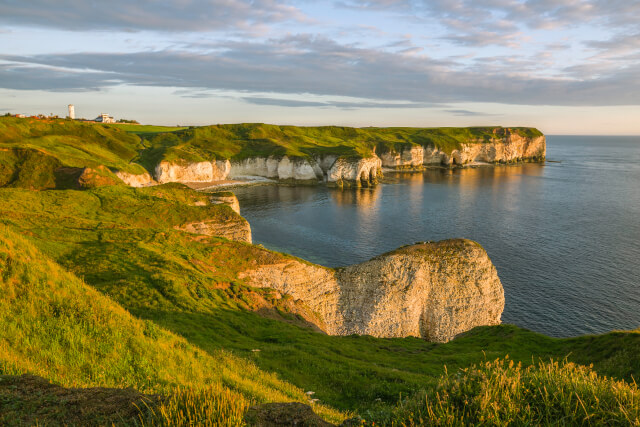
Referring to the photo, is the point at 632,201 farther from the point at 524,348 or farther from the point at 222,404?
the point at 222,404

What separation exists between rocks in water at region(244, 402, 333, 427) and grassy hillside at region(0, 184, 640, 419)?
8.37 m

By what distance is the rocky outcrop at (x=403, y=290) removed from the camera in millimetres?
40281

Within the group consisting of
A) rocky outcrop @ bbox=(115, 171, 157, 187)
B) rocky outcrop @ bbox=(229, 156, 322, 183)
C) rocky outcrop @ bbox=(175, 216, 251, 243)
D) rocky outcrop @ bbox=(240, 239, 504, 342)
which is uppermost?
rocky outcrop @ bbox=(229, 156, 322, 183)

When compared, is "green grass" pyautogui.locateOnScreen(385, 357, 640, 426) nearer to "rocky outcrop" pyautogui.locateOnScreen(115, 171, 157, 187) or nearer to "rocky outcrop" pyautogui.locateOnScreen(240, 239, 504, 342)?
"rocky outcrop" pyautogui.locateOnScreen(240, 239, 504, 342)

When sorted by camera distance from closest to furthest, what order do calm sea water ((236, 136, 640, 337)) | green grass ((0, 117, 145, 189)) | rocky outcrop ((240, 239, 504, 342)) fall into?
rocky outcrop ((240, 239, 504, 342)), calm sea water ((236, 136, 640, 337)), green grass ((0, 117, 145, 189))

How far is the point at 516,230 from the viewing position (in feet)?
287

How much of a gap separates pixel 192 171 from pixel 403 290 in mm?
130986

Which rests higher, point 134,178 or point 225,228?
point 134,178

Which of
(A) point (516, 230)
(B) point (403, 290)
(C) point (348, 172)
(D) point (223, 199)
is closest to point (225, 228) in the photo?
(D) point (223, 199)

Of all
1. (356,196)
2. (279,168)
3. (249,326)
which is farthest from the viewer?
(279,168)

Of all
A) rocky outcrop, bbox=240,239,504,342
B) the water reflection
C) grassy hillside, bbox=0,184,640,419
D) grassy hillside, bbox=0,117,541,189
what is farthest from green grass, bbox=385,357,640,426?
the water reflection

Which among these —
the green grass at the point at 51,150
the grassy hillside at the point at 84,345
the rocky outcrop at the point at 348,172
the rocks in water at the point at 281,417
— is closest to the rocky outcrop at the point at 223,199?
the green grass at the point at 51,150

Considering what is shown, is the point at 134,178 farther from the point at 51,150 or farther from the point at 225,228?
the point at 225,228

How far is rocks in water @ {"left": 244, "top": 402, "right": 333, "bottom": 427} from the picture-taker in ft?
23.0
